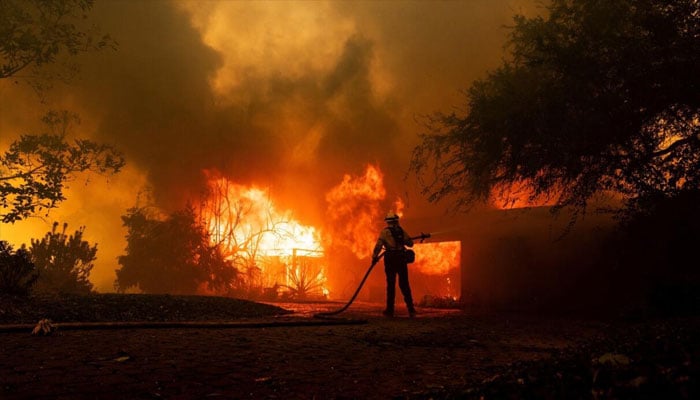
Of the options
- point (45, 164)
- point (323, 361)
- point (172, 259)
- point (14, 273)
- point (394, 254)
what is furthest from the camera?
point (172, 259)

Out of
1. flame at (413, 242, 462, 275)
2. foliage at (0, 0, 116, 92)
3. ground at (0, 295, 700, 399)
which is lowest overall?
ground at (0, 295, 700, 399)

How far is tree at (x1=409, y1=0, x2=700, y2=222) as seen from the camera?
9422 mm

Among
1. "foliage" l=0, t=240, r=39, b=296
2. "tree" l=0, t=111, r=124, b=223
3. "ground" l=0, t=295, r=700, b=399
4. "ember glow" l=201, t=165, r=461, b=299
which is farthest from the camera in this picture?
"ember glow" l=201, t=165, r=461, b=299

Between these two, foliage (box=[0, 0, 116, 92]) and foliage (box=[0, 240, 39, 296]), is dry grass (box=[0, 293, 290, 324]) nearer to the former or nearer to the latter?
foliage (box=[0, 240, 39, 296])

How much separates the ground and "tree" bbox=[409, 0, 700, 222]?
4286mm

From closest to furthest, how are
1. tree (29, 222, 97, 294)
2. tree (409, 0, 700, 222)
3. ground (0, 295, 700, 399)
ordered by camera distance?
ground (0, 295, 700, 399), tree (409, 0, 700, 222), tree (29, 222, 97, 294)

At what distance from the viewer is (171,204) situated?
29.0 m

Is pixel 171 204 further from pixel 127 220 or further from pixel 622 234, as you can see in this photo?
pixel 622 234

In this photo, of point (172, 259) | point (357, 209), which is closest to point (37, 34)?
point (172, 259)

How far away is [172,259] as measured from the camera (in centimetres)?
2078

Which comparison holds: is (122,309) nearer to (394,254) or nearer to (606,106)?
(394,254)

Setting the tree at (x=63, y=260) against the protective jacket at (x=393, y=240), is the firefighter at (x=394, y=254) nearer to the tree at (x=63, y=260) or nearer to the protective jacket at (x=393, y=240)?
the protective jacket at (x=393, y=240)

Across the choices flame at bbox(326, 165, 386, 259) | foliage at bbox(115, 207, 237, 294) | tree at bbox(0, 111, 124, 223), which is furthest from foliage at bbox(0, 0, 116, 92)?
flame at bbox(326, 165, 386, 259)

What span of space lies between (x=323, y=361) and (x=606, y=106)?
28.3ft
